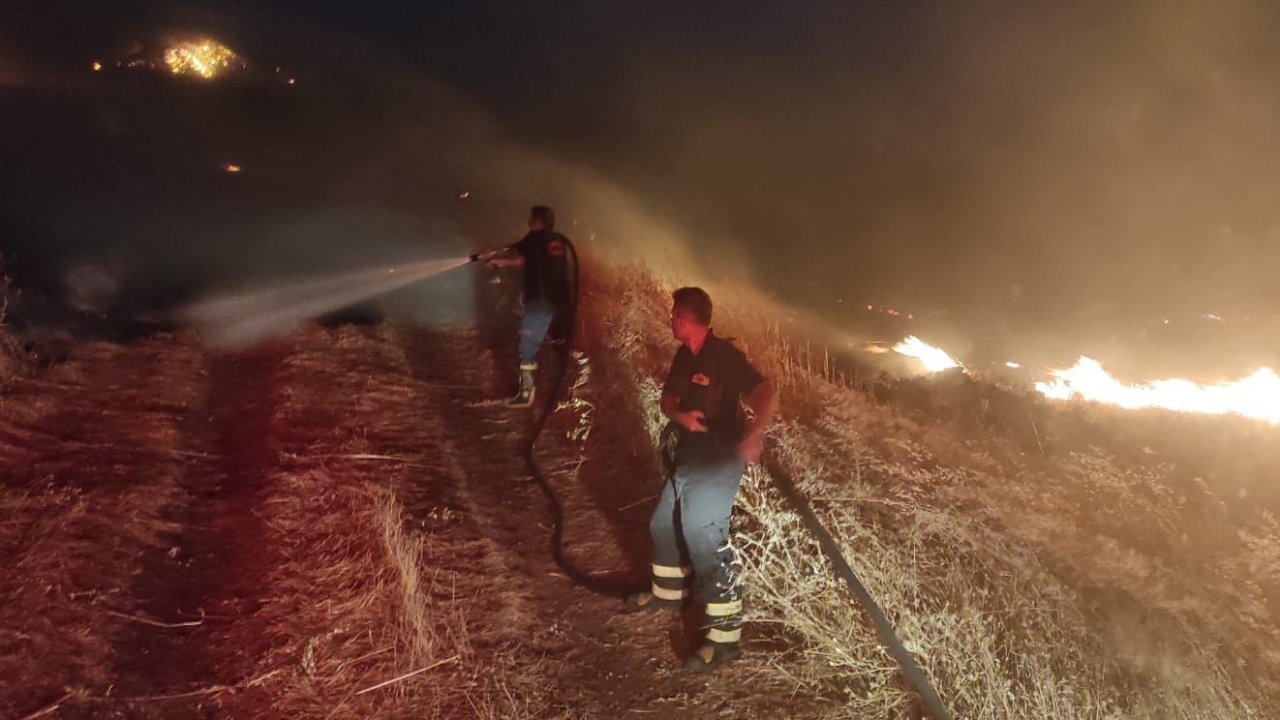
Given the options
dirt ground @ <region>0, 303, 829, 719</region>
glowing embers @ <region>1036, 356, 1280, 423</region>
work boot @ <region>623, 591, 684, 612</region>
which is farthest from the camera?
glowing embers @ <region>1036, 356, 1280, 423</region>

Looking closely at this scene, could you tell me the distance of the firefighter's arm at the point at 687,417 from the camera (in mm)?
3896

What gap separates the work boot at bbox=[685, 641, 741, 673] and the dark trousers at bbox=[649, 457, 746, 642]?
0.05 meters

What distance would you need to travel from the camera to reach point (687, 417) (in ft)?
12.8

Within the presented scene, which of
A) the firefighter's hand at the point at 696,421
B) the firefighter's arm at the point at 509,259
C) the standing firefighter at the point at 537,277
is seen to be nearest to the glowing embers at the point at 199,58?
the firefighter's arm at the point at 509,259

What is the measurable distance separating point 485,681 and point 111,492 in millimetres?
2755

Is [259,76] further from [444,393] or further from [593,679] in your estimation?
[593,679]

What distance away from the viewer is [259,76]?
2142 centimetres

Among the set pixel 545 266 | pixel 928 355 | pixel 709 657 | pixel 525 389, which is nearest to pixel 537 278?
pixel 545 266

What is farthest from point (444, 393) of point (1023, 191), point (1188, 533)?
point (1023, 191)

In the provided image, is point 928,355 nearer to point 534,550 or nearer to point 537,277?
point 537,277

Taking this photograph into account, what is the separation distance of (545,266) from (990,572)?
13.8 ft

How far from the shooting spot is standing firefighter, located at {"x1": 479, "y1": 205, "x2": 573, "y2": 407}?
6730 mm

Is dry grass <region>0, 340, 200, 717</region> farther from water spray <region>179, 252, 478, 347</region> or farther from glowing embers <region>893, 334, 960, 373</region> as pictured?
glowing embers <region>893, 334, 960, 373</region>

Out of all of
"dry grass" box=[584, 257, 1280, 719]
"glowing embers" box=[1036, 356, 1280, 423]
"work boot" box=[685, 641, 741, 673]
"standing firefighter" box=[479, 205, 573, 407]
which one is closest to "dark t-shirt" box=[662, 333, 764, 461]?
"dry grass" box=[584, 257, 1280, 719]
